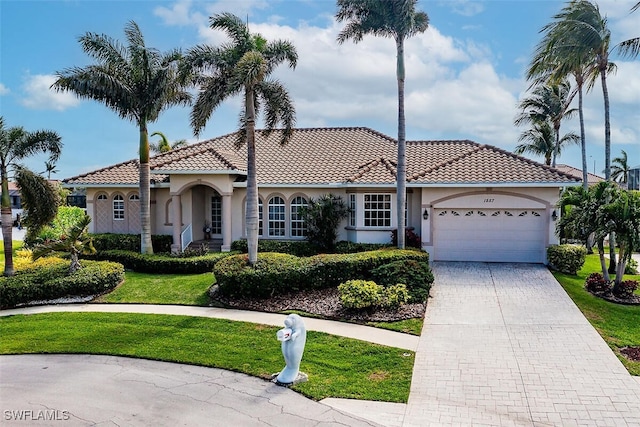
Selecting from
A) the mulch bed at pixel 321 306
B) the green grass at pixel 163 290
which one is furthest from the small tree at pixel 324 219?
the mulch bed at pixel 321 306

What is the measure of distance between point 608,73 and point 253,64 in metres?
15.5

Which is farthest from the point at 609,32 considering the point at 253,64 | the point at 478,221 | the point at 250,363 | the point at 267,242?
the point at 250,363

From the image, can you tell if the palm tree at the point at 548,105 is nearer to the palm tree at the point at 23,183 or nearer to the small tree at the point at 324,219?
the small tree at the point at 324,219

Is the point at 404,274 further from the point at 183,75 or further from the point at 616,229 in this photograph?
the point at 183,75

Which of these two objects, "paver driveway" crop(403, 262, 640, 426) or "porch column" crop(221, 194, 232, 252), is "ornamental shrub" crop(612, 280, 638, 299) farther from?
"porch column" crop(221, 194, 232, 252)

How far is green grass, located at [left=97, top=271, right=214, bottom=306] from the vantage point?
49.2 feet

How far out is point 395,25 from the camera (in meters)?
16.6

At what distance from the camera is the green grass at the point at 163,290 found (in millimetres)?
14992

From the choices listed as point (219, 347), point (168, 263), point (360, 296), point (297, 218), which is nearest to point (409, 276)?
point (360, 296)

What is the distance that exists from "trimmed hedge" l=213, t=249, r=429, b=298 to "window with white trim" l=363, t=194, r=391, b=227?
4.31 m

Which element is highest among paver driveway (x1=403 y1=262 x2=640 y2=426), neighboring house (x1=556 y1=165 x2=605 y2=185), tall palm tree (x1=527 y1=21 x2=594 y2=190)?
tall palm tree (x1=527 y1=21 x2=594 y2=190)

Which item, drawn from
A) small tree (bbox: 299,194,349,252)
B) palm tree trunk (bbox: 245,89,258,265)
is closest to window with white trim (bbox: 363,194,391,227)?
small tree (bbox: 299,194,349,252)

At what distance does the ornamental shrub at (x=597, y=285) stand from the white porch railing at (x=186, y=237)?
15539 millimetres

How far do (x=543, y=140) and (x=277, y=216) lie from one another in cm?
2262
